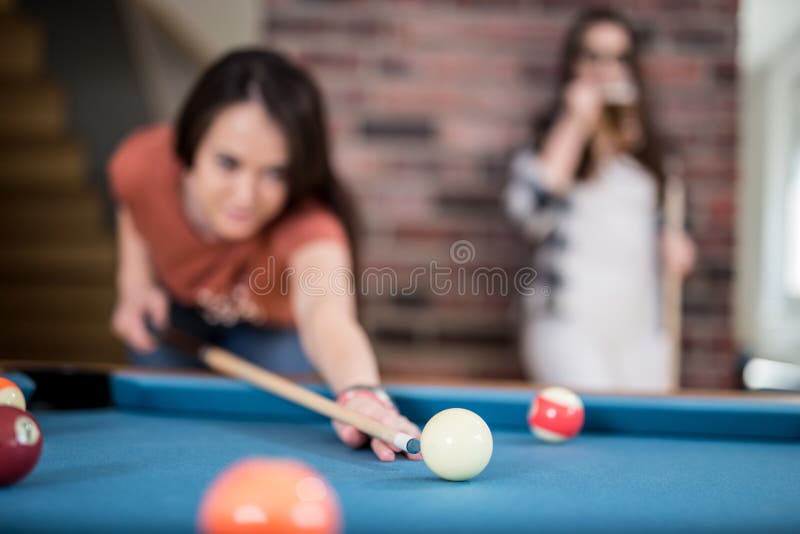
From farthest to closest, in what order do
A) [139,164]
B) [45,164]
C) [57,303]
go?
[57,303]
[45,164]
[139,164]

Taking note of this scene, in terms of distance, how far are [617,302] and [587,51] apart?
923mm

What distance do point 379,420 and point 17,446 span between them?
0.53 meters

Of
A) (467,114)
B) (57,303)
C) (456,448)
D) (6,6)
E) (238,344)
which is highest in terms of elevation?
(6,6)

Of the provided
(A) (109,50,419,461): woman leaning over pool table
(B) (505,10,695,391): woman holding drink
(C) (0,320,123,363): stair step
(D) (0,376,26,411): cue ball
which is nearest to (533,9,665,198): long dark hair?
(B) (505,10,695,391): woman holding drink

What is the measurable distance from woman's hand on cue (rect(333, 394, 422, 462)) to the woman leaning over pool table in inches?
9.7

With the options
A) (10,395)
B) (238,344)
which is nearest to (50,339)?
(238,344)

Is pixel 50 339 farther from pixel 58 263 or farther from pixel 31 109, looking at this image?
pixel 31 109

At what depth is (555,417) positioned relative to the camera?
1263 millimetres

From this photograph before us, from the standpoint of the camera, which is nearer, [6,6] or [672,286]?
[672,286]

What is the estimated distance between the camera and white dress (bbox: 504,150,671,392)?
8.84 feet

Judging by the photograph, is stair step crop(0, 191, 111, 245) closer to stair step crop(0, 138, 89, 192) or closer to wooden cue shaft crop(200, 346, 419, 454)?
stair step crop(0, 138, 89, 192)

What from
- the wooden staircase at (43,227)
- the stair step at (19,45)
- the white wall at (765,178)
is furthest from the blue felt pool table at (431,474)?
the white wall at (765,178)

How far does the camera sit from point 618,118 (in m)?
2.85

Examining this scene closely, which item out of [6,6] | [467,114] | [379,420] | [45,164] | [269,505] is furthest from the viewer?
[45,164]
